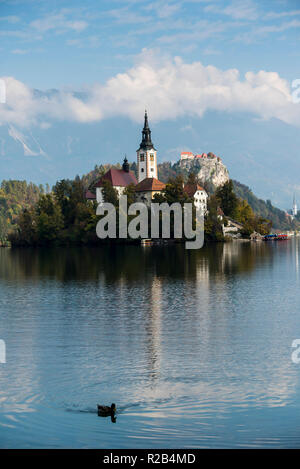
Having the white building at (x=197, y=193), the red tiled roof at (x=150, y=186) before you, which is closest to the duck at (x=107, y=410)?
the red tiled roof at (x=150, y=186)

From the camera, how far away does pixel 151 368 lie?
80.0 feet

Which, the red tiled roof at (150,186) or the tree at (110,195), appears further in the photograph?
the red tiled roof at (150,186)

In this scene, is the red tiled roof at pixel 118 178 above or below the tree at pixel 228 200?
above

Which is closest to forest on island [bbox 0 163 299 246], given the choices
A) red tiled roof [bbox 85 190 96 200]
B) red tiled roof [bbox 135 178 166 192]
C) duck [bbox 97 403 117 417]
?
red tiled roof [bbox 135 178 166 192]

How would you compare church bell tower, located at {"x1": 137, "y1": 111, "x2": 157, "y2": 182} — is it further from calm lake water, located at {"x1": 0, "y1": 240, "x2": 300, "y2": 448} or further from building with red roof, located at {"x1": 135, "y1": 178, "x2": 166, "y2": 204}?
calm lake water, located at {"x1": 0, "y1": 240, "x2": 300, "y2": 448}

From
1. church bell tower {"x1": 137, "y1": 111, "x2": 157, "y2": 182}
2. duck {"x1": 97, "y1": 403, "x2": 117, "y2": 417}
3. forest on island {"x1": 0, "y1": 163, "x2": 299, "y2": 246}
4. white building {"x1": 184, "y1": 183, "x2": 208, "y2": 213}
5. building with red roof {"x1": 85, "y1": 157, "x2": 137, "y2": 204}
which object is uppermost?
church bell tower {"x1": 137, "y1": 111, "x2": 157, "y2": 182}

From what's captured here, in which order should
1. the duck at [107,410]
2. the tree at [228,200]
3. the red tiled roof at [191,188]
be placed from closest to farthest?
the duck at [107,410] < the tree at [228,200] < the red tiled roof at [191,188]

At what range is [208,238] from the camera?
475 feet

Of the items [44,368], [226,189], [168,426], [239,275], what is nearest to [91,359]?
[44,368]

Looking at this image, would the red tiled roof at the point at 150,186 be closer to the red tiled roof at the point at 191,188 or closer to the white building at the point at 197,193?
the red tiled roof at the point at 191,188

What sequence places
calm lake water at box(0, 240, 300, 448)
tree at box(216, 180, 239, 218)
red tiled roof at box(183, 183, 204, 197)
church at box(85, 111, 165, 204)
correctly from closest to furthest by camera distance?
calm lake water at box(0, 240, 300, 448) → tree at box(216, 180, 239, 218) → church at box(85, 111, 165, 204) → red tiled roof at box(183, 183, 204, 197)

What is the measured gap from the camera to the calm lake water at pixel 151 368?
17.8 m

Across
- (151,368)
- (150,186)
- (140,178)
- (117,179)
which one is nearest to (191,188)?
(150,186)

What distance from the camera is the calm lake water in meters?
17.8
